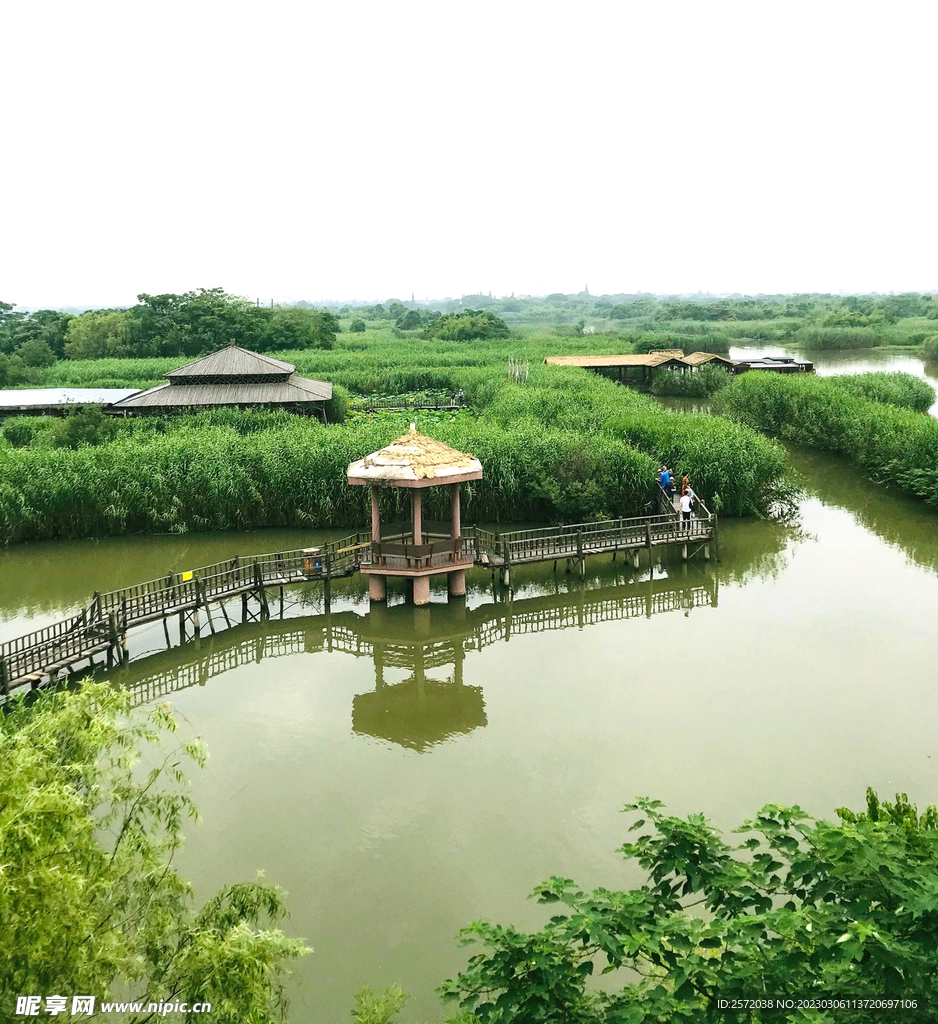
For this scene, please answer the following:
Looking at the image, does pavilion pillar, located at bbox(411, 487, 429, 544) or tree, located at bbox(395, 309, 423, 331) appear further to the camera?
tree, located at bbox(395, 309, 423, 331)

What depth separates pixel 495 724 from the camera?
1370cm

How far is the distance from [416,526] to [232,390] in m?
20.5

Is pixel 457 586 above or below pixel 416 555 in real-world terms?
below

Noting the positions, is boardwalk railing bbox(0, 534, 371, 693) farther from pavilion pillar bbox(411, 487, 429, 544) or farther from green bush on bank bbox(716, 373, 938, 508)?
green bush on bank bbox(716, 373, 938, 508)

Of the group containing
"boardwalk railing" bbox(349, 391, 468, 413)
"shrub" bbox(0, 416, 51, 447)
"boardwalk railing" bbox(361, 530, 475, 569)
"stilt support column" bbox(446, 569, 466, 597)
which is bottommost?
"stilt support column" bbox(446, 569, 466, 597)

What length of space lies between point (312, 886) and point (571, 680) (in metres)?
6.49

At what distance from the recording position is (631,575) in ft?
69.7

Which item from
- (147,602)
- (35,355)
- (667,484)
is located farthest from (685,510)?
(35,355)

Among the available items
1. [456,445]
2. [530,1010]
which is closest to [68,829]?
[530,1010]

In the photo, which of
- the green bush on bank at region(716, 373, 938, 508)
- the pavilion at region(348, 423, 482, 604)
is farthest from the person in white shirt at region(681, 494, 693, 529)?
the green bush on bank at region(716, 373, 938, 508)

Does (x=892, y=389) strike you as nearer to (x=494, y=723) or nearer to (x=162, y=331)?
(x=494, y=723)

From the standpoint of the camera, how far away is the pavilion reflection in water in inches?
561

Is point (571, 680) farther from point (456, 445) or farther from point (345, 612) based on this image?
point (456, 445)

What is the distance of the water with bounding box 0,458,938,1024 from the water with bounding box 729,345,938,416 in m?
41.6
